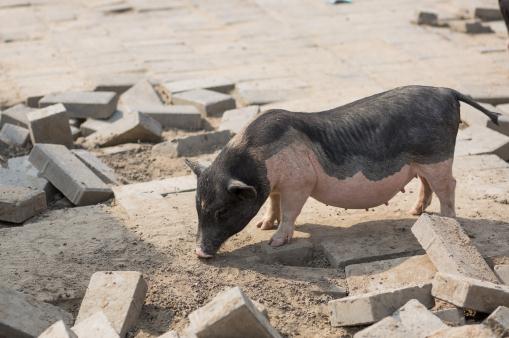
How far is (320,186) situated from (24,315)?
7.67 feet

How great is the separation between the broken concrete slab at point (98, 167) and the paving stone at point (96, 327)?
319cm

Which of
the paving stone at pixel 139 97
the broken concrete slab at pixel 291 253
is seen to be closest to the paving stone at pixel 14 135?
the paving stone at pixel 139 97

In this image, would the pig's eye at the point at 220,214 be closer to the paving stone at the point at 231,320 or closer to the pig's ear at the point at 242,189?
the pig's ear at the point at 242,189

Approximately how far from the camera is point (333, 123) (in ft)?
21.6

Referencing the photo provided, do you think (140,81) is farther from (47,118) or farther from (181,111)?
(47,118)

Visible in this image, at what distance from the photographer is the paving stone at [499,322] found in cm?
473

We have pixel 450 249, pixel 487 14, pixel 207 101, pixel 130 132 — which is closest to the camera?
pixel 450 249

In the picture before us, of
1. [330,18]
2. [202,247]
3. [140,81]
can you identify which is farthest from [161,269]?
[330,18]

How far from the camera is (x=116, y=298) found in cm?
554

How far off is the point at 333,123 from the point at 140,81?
16.0 ft

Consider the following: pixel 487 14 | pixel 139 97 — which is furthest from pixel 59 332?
pixel 487 14

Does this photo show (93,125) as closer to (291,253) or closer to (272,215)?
(272,215)

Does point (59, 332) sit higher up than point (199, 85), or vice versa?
point (59, 332)

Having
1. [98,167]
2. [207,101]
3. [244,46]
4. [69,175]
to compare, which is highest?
[69,175]
